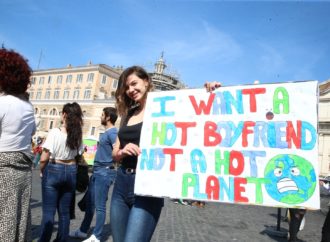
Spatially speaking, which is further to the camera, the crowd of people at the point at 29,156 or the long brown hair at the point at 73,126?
the long brown hair at the point at 73,126

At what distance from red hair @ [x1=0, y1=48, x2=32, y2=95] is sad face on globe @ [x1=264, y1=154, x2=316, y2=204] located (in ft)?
6.89

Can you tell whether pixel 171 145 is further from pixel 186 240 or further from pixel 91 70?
pixel 91 70

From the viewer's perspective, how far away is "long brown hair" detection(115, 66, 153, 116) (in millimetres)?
3061

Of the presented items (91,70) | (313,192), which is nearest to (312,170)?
(313,192)

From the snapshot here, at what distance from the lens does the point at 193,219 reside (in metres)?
8.60

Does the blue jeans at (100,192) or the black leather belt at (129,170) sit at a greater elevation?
the black leather belt at (129,170)

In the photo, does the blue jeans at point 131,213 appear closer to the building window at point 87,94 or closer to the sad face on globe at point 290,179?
the sad face on globe at point 290,179

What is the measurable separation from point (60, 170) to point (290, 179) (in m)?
2.98

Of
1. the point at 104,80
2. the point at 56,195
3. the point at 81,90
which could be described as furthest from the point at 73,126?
the point at 81,90

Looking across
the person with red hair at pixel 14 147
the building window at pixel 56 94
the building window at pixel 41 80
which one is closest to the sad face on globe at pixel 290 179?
the person with red hair at pixel 14 147

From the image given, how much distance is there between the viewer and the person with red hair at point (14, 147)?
101 inches

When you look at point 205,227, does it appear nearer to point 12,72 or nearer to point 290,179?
point 290,179

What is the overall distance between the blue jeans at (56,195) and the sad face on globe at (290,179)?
2.81m

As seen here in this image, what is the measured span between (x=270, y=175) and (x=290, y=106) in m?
0.54
